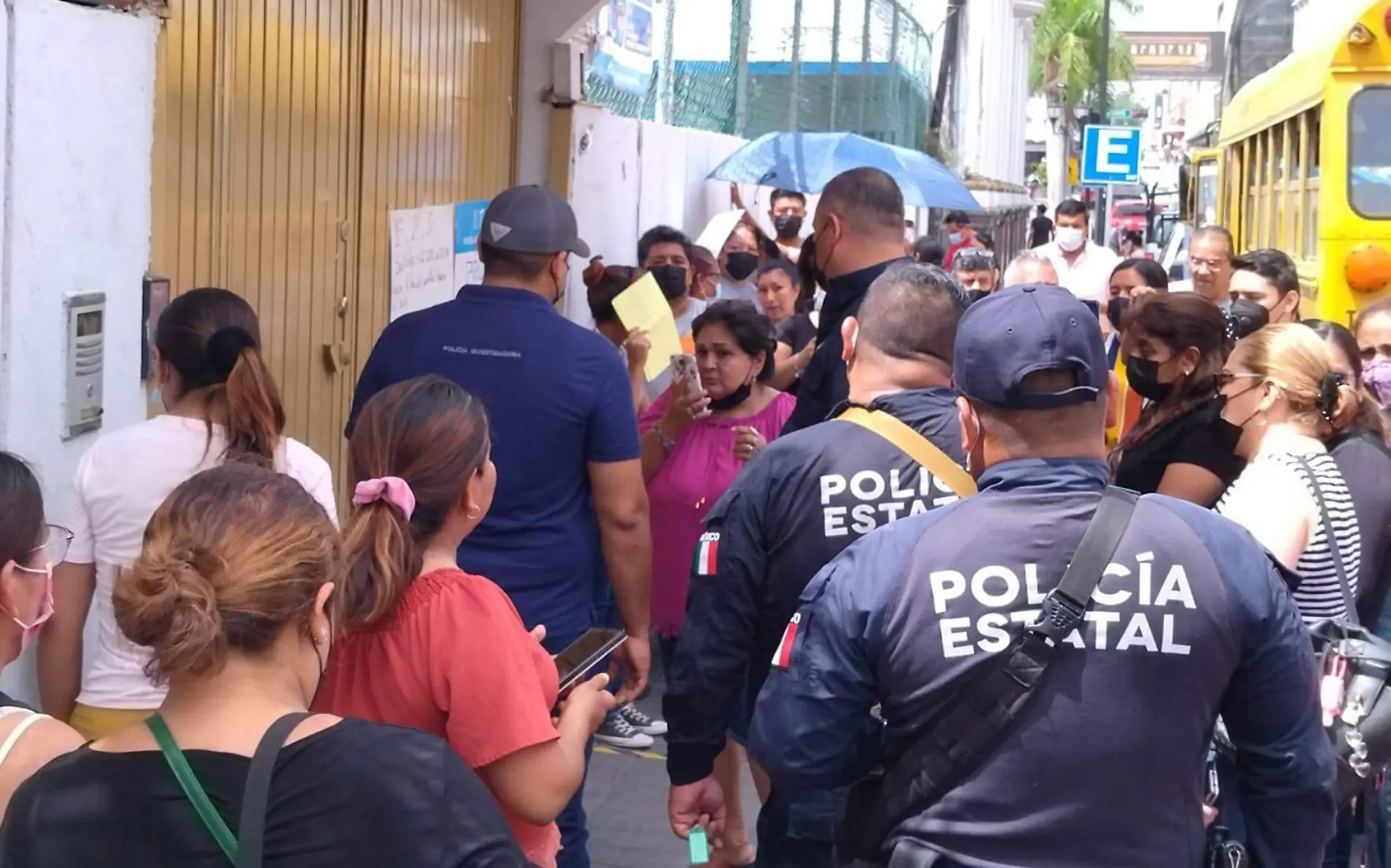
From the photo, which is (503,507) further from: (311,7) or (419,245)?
(419,245)

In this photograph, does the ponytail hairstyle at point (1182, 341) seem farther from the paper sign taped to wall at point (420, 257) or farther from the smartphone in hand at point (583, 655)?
the paper sign taped to wall at point (420, 257)

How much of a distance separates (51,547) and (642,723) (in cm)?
468

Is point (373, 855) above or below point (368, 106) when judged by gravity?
below

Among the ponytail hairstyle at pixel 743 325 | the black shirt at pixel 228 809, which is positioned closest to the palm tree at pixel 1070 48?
the ponytail hairstyle at pixel 743 325

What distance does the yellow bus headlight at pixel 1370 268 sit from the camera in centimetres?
900

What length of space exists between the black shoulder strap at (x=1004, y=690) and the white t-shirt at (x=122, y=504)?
1.57 metres

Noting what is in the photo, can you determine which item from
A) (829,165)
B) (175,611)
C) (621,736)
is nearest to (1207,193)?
(829,165)

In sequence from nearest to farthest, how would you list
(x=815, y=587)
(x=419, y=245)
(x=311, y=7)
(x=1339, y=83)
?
1. (x=815, y=587)
2. (x=311, y=7)
3. (x=419, y=245)
4. (x=1339, y=83)

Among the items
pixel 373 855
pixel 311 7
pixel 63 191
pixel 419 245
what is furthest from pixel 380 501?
pixel 419 245

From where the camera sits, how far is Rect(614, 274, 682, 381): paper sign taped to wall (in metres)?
5.86

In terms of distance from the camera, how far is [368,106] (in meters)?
6.67

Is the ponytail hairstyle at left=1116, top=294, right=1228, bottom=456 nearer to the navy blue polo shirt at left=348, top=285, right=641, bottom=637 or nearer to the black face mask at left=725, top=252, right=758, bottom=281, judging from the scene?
the navy blue polo shirt at left=348, top=285, right=641, bottom=637

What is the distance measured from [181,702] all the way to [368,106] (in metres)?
4.93

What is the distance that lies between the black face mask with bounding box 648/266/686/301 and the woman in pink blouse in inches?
85.0
